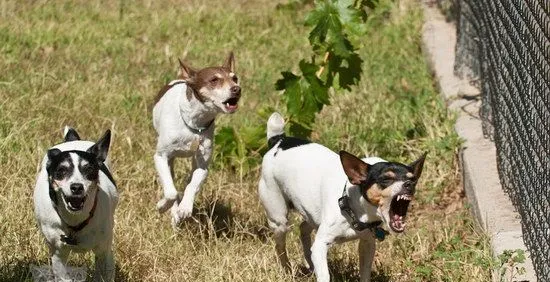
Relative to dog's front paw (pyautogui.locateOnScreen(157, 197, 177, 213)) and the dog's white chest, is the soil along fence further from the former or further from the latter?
dog's front paw (pyautogui.locateOnScreen(157, 197, 177, 213))

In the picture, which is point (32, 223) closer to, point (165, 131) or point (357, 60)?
point (165, 131)

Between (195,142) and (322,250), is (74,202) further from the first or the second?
(195,142)

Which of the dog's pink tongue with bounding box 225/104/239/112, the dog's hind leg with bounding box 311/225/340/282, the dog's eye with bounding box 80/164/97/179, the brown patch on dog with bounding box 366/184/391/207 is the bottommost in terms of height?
the dog's hind leg with bounding box 311/225/340/282

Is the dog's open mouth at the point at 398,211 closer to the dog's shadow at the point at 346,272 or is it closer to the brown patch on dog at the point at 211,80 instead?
the dog's shadow at the point at 346,272

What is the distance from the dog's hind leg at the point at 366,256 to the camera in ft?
21.7

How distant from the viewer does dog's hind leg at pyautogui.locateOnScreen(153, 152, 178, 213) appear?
7883 millimetres

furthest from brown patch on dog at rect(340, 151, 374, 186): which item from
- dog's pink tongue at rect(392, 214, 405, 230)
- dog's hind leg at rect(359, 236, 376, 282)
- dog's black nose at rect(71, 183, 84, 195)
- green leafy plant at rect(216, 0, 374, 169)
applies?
green leafy plant at rect(216, 0, 374, 169)

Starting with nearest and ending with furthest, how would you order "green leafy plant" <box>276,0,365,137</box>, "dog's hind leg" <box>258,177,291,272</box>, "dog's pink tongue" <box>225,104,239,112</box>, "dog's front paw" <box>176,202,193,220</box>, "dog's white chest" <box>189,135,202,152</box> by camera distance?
"dog's hind leg" <box>258,177,291,272</box>, "dog's pink tongue" <box>225,104,239,112</box>, "dog's front paw" <box>176,202,193,220</box>, "dog's white chest" <box>189,135,202,152</box>, "green leafy plant" <box>276,0,365,137</box>

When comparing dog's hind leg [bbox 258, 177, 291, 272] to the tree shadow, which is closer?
the tree shadow

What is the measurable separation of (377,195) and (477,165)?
2553 mm

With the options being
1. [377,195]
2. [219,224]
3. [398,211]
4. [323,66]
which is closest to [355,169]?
[377,195]

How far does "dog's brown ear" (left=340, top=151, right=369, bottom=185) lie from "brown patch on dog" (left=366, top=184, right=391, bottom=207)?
8cm

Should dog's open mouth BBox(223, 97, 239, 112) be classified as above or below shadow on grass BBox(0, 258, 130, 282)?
above

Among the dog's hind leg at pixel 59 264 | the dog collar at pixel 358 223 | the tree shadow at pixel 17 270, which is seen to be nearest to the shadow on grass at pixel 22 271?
the tree shadow at pixel 17 270
